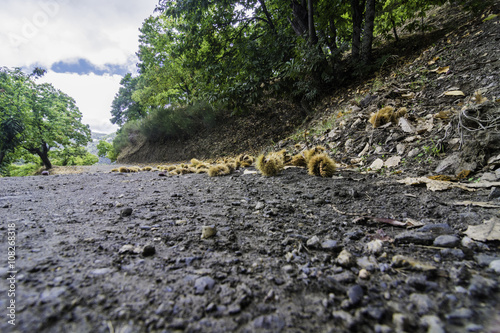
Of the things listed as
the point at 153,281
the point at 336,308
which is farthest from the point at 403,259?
the point at 153,281

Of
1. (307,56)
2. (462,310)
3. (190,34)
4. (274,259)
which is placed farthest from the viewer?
(190,34)

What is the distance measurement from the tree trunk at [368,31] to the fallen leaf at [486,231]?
17.8 ft

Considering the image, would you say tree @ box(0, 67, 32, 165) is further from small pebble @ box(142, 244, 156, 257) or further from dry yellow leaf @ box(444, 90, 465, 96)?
dry yellow leaf @ box(444, 90, 465, 96)

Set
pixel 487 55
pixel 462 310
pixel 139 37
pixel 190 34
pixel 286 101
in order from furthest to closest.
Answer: pixel 139 37, pixel 286 101, pixel 190 34, pixel 487 55, pixel 462 310

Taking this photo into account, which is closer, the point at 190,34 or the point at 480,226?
the point at 480,226

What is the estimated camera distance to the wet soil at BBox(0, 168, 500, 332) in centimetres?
62

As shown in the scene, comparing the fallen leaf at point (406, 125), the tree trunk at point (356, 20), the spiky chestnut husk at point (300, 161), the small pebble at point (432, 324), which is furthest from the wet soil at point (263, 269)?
the tree trunk at point (356, 20)

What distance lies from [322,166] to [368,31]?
4853mm

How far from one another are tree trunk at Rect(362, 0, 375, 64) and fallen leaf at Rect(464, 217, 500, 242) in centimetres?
543

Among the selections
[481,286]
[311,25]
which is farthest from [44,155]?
[481,286]

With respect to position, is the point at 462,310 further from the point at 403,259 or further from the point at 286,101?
the point at 286,101

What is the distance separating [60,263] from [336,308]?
117 cm

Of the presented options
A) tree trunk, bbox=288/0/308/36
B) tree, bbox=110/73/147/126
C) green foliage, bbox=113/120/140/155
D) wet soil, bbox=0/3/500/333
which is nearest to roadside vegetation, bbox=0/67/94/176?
green foliage, bbox=113/120/140/155

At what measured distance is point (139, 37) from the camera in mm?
15266
